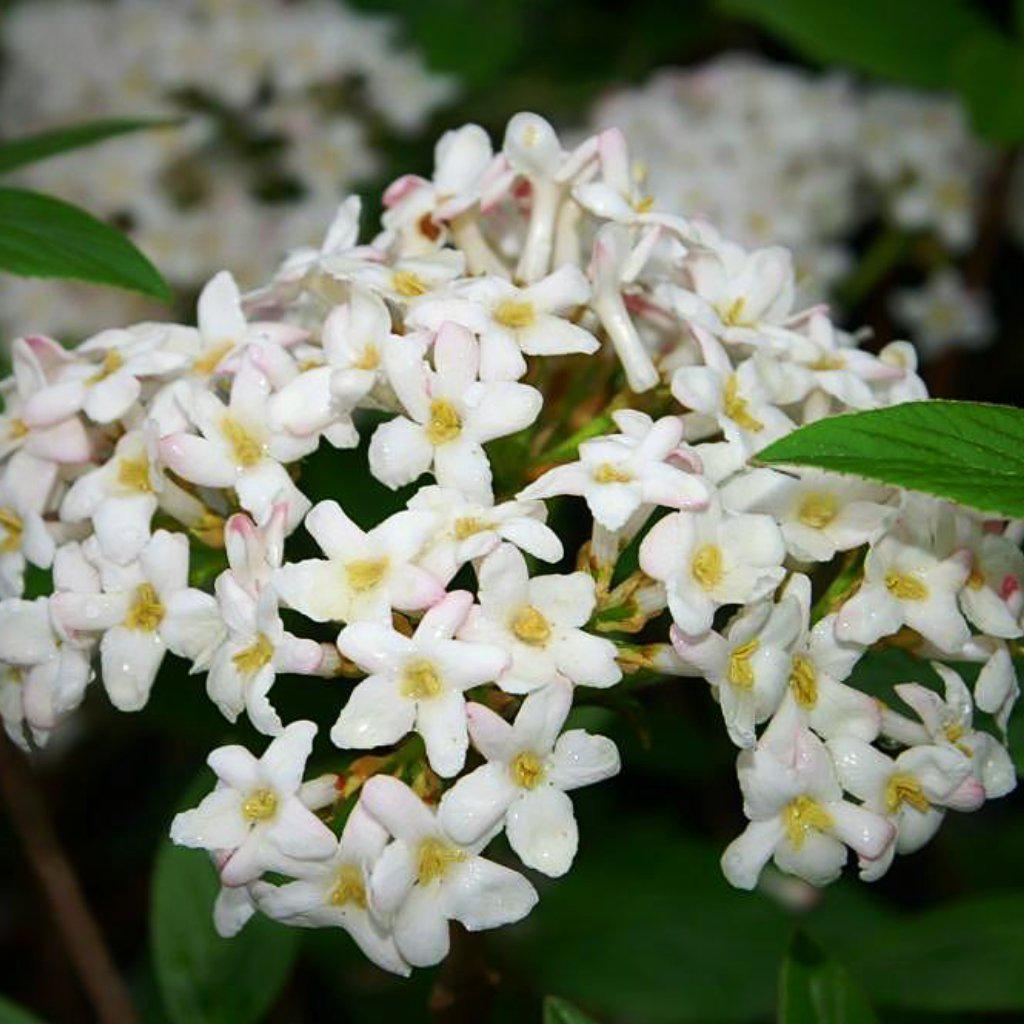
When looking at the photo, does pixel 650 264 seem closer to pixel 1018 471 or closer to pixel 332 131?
pixel 1018 471

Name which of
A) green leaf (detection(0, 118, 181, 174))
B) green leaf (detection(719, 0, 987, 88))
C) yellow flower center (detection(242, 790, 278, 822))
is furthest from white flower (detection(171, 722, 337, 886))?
green leaf (detection(719, 0, 987, 88))

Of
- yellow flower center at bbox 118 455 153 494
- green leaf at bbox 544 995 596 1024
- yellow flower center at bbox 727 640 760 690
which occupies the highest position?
yellow flower center at bbox 118 455 153 494

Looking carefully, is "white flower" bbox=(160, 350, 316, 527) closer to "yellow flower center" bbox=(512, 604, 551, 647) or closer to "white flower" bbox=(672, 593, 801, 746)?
"yellow flower center" bbox=(512, 604, 551, 647)

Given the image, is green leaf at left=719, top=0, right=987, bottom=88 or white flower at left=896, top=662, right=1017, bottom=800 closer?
white flower at left=896, top=662, right=1017, bottom=800

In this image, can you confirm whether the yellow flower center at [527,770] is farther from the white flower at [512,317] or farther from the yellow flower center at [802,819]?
the white flower at [512,317]

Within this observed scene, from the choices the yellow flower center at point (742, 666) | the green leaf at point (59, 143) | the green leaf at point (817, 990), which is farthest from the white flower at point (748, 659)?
the green leaf at point (59, 143)

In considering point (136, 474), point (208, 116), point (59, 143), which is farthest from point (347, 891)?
point (208, 116)

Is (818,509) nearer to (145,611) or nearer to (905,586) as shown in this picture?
(905,586)
